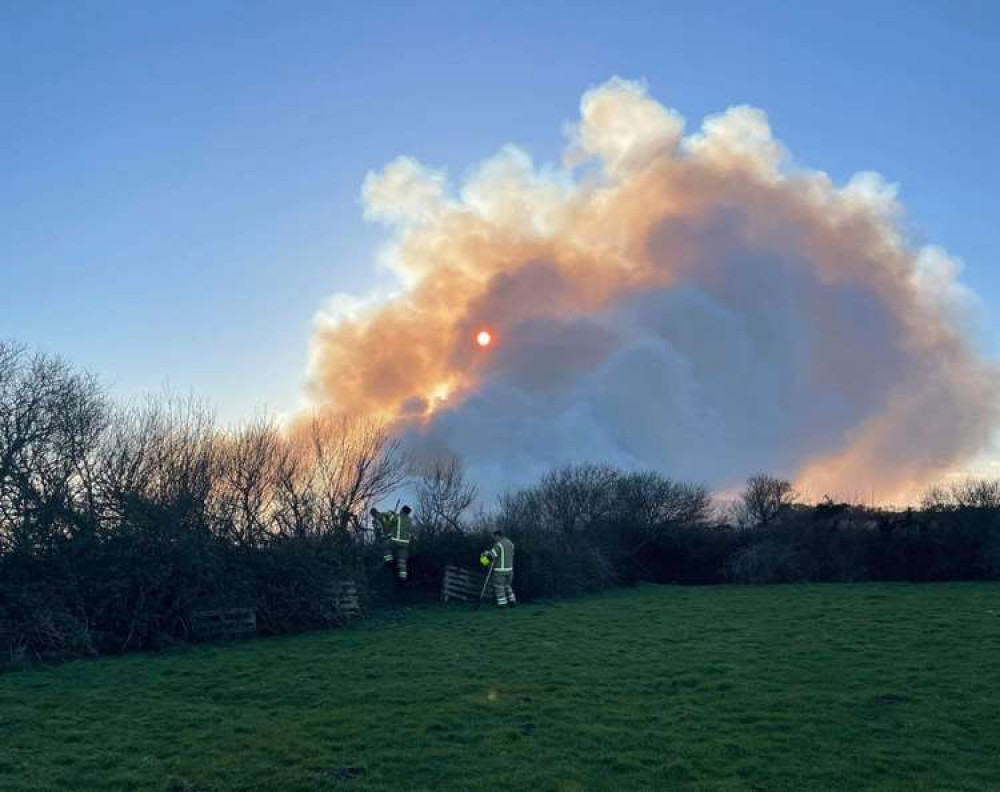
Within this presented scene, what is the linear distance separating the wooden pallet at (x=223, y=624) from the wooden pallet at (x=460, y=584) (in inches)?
302

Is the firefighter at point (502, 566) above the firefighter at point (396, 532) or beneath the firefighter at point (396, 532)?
beneath

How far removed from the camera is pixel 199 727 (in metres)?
10.9

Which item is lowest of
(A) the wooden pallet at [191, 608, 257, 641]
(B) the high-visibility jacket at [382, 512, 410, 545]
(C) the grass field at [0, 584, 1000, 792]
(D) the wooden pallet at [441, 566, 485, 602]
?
(C) the grass field at [0, 584, 1000, 792]

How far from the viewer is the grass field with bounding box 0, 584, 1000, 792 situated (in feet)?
28.0

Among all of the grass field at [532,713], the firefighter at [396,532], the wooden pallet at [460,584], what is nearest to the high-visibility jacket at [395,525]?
the firefighter at [396,532]

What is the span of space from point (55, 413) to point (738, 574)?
31442 millimetres

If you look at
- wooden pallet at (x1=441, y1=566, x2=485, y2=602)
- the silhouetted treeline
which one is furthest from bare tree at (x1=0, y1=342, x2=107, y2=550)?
wooden pallet at (x1=441, y1=566, x2=485, y2=602)

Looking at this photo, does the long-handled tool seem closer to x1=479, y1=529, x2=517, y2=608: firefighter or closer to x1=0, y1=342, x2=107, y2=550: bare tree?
x1=479, y1=529, x2=517, y2=608: firefighter

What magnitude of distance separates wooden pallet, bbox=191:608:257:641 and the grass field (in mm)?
938

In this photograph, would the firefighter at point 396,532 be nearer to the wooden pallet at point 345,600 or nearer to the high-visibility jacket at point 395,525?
the high-visibility jacket at point 395,525

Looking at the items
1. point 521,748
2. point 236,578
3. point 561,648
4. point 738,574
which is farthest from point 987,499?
point 521,748

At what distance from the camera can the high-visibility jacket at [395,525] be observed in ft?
86.7

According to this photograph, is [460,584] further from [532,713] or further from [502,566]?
[532,713]

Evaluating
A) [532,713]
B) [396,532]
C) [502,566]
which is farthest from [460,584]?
[532,713]
